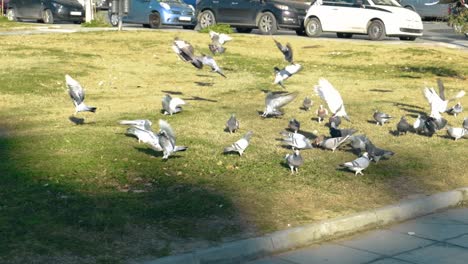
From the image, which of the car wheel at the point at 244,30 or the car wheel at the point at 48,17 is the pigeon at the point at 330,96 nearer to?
the car wheel at the point at 244,30

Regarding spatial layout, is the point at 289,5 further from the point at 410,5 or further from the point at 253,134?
the point at 253,134

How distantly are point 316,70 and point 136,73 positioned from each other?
370 cm

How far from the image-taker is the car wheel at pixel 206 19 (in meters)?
31.2

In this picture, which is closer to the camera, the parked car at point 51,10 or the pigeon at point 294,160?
the pigeon at point 294,160

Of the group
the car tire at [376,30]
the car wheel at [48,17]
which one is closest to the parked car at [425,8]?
Result: the car tire at [376,30]

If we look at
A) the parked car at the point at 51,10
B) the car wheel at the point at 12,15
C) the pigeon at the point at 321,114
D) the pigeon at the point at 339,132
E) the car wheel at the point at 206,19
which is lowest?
the car wheel at the point at 12,15

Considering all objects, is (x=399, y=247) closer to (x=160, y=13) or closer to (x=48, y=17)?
(x=160, y=13)

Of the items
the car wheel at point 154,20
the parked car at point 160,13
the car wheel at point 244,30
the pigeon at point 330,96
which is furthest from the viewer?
the car wheel at point 154,20

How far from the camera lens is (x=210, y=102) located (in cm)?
1370

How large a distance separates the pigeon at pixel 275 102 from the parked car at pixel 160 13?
842 inches

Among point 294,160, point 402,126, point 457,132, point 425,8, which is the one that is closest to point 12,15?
point 425,8

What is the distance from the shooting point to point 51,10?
117 ft

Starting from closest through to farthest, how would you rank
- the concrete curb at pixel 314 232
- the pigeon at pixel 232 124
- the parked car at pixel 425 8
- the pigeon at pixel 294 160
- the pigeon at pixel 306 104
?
the concrete curb at pixel 314 232
the pigeon at pixel 294 160
the pigeon at pixel 232 124
the pigeon at pixel 306 104
the parked car at pixel 425 8

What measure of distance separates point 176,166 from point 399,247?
8.54 feet
